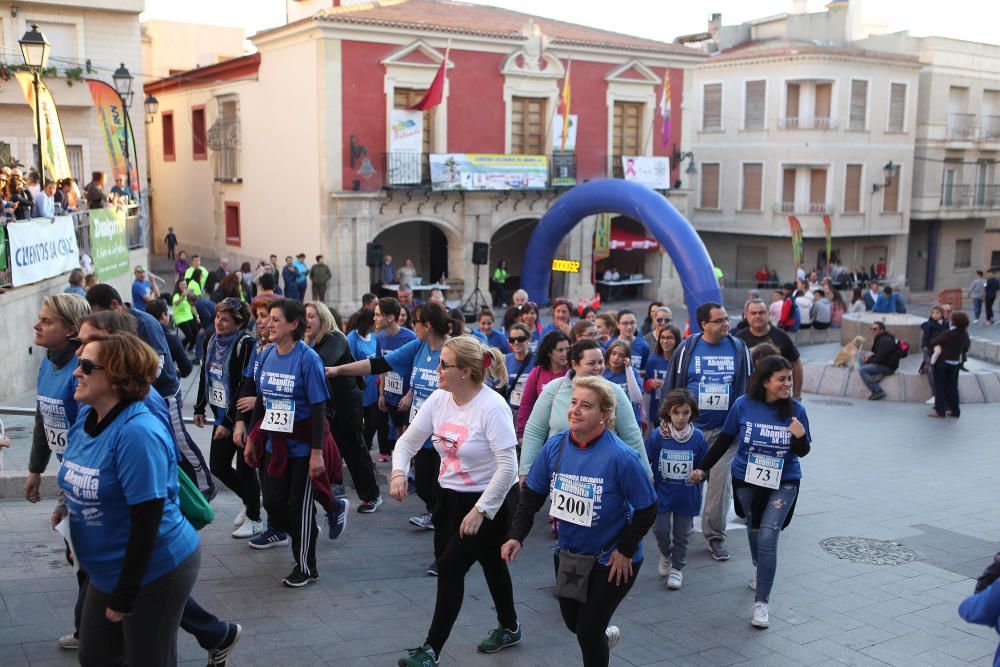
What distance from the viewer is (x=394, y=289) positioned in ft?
88.5

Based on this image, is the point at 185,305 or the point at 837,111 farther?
the point at 837,111

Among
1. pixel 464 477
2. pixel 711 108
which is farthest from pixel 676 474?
pixel 711 108

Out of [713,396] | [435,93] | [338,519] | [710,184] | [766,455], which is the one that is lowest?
[338,519]

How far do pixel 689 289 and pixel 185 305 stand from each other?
33.6 ft

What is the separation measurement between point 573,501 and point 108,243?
1517 centimetres

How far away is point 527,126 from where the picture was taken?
3044 cm

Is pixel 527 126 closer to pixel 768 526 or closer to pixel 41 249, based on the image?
pixel 41 249

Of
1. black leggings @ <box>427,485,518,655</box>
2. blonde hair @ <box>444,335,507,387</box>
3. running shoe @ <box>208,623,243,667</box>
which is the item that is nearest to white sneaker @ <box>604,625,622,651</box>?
black leggings @ <box>427,485,518,655</box>

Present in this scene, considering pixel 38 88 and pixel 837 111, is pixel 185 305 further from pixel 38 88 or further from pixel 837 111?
pixel 837 111

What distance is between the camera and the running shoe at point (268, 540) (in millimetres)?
7102

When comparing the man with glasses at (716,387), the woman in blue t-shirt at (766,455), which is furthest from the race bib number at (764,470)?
the man with glasses at (716,387)

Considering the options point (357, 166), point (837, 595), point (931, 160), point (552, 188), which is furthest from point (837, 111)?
point (837, 595)

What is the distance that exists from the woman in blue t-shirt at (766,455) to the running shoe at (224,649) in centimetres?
324

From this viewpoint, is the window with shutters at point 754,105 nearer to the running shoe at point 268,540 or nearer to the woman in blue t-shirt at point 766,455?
the woman in blue t-shirt at point 766,455
